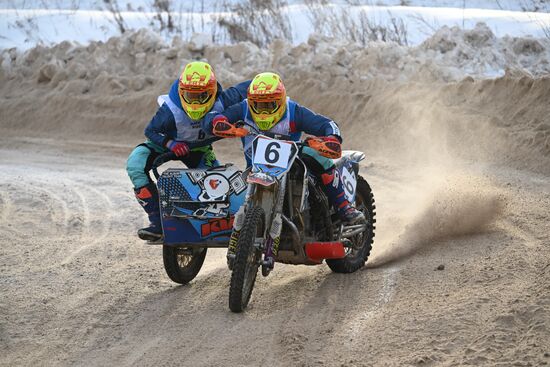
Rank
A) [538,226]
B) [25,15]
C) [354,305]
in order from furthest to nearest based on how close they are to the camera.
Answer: [25,15]
[538,226]
[354,305]

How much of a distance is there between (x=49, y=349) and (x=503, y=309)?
11.3 ft

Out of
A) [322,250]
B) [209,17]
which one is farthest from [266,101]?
[209,17]

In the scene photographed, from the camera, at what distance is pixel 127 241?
10.7 meters

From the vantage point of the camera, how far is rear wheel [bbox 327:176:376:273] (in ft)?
28.4

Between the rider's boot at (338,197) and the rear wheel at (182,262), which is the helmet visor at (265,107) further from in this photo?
the rear wheel at (182,262)

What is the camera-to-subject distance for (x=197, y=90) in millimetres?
8484

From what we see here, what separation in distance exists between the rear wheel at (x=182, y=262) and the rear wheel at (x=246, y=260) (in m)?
1.21

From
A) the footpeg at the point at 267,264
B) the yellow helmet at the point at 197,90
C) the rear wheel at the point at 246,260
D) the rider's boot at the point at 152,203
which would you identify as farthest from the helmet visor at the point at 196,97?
the footpeg at the point at 267,264

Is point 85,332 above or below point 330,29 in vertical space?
above

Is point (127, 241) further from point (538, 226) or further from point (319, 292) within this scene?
point (538, 226)

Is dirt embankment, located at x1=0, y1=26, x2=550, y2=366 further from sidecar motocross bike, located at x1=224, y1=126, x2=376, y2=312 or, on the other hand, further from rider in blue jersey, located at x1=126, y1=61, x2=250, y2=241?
rider in blue jersey, located at x1=126, y1=61, x2=250, y2=241

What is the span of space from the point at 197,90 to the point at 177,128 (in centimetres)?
46

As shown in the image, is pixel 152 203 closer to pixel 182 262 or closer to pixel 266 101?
pixel 182 262

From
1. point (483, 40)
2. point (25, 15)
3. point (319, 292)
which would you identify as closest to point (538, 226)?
point (319, 292)
